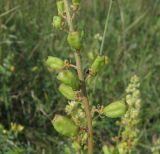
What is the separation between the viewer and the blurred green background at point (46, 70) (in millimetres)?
2748

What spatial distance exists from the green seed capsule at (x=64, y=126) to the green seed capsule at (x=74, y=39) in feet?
0.48

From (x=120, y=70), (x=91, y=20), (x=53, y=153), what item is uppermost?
(x=91, y=20)

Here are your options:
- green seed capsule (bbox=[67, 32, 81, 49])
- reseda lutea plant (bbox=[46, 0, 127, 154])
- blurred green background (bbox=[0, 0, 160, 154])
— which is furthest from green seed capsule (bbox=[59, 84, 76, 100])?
blurred green background (bbox=[0, 0, 160, 154])

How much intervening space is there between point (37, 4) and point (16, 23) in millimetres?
223

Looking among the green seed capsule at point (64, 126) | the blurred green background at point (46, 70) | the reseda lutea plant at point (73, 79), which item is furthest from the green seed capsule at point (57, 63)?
the blurred green background at point (46, 70)

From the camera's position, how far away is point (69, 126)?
107cm

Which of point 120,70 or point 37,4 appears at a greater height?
point 37,4

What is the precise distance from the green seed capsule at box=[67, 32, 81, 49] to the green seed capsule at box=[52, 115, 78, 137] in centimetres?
15

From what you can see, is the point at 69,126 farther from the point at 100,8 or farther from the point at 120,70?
the point at 100,8

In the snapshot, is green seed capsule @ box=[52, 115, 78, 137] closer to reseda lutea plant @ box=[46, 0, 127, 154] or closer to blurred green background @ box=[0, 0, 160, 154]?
reseda lutea plant @ box=[46, 0, 127, 154]

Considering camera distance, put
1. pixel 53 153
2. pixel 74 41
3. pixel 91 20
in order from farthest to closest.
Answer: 1. pixel 91 20
2. pixel 53 153
3. pixel 74 41

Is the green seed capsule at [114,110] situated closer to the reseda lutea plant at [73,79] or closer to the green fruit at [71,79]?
the reseda lutea plant at [73,79]

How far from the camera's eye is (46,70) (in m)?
3.01

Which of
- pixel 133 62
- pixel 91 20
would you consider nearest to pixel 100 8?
pixel 91 20
